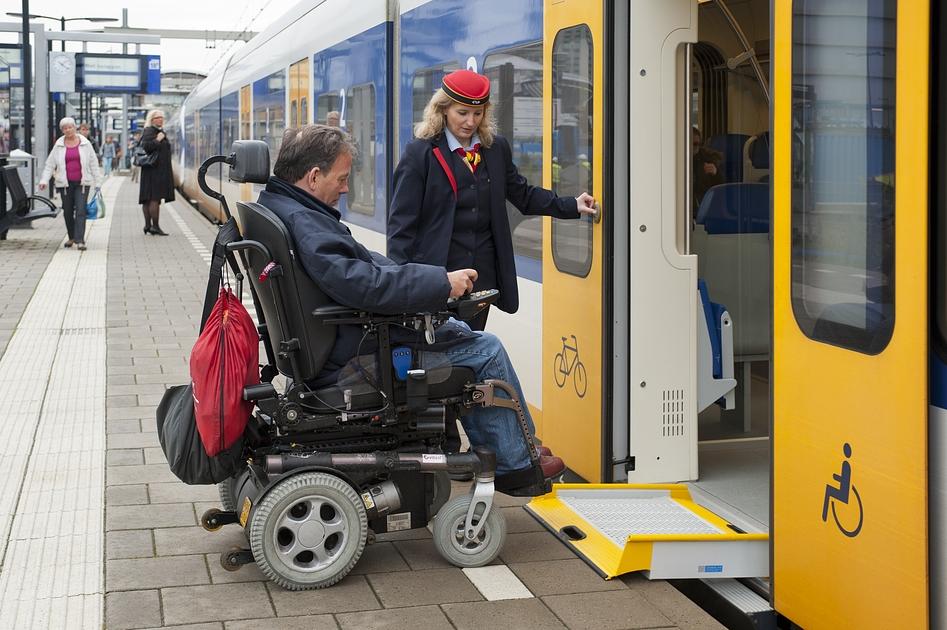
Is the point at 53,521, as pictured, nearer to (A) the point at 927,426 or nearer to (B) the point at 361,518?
(B) the point at 361,518

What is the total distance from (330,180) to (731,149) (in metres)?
3.08

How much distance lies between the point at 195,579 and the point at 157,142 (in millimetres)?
16206

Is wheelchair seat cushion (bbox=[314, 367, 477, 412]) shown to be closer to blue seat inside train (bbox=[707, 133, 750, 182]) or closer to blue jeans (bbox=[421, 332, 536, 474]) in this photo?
blue jeans (bbox=[421, 332, 536, 474])

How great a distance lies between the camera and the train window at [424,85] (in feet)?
25.2

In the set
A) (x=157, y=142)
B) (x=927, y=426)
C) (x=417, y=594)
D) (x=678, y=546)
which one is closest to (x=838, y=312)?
(x=927, y=426)

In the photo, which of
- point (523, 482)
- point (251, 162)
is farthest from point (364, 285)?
point (523, 482)

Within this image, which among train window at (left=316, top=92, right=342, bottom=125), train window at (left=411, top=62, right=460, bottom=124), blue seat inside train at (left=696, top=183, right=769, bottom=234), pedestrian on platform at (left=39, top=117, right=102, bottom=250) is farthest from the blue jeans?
pedestrian on platform at (left=39, top=117, right=102, bottom=250)

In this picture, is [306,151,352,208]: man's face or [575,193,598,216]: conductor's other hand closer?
[306,151,352,208]: man's face

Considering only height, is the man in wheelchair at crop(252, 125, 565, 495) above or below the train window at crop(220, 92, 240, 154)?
below

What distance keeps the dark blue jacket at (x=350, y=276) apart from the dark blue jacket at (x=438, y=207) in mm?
948

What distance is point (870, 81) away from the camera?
3342 millimetres

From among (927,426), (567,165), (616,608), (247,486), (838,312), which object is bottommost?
(616,608)

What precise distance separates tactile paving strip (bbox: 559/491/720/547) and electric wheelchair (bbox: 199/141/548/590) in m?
0.35

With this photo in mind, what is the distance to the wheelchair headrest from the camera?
451 centimetres
